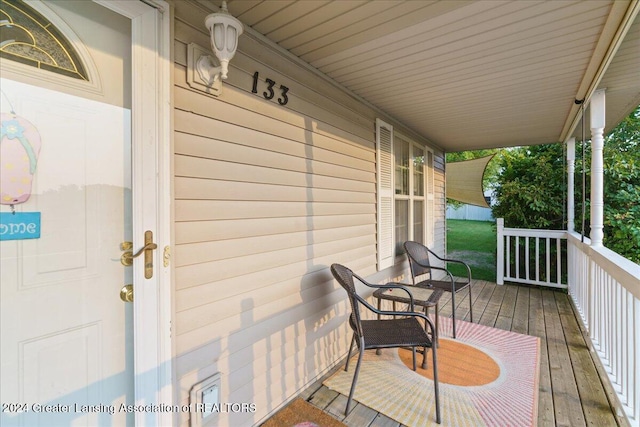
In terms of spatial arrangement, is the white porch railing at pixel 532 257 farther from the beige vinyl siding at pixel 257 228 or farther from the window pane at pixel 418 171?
the beige vinyl siding at pixel 257 228

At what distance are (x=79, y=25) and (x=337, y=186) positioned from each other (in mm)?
1852

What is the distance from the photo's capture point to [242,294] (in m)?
1.70

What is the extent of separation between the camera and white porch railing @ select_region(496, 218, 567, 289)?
4.62 meters

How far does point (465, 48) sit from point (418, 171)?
103 inches

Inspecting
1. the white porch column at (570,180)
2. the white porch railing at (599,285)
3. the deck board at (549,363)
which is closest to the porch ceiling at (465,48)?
the white porch column at (570,180)

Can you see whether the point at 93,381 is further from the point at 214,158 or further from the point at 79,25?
the point at 79,25

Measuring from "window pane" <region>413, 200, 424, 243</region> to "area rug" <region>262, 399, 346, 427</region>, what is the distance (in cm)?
298

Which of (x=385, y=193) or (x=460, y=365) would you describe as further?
(x=385, y=193)

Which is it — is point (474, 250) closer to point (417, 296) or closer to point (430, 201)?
point (430, 201)

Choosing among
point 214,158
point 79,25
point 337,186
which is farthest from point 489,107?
point 79,25

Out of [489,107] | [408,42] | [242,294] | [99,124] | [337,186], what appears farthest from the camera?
[489,107]

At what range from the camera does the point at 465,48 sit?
1939 mm

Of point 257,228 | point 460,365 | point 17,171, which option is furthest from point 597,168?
point 17,171

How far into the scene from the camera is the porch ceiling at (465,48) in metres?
1.56
